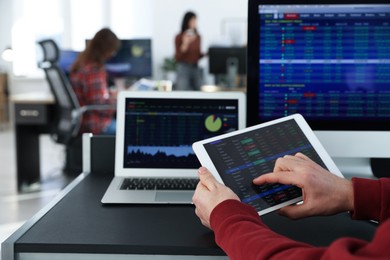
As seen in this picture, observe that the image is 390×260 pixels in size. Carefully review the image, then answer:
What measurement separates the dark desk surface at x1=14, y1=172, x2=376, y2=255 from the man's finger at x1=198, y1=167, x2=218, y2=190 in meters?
0.10

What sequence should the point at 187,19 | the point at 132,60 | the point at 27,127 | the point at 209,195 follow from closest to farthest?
the point at 209,195 → the point at 27,127 → the point at 132,60 → the point at 187,19

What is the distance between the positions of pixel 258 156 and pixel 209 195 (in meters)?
0.19

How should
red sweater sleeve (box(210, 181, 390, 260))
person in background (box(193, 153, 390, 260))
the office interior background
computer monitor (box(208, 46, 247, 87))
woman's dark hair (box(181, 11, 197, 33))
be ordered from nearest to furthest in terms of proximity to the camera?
red sweater sleeve (box(210, 181, 390, 260)) → person in background (box(193, 153, 390, 260)) → computer monitor (box(208, 46, 247, 87)) → woman's dark hair (box(181, 11, 197, 33)) → the office interior background

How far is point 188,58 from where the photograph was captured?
6496mm

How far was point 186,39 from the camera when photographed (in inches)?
256

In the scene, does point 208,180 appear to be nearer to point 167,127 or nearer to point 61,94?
point 167,127

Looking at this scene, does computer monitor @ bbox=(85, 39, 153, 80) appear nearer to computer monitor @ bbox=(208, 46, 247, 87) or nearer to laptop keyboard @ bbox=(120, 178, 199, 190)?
computer monitor @ bbox=(208, 46, 247, 87)

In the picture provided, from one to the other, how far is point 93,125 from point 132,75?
2.72 ft

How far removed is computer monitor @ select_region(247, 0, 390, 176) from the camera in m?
1.30

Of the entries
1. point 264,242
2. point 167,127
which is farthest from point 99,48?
point 264,242

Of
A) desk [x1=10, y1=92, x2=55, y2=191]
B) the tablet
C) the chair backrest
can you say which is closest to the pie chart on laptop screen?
the tablet

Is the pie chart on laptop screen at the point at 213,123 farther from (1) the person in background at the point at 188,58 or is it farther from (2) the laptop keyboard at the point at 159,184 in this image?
(1) the person in background at the point at 188,58

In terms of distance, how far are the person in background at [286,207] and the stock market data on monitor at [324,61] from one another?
1.14ft

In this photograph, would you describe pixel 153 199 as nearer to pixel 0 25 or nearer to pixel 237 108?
pixel 237 108
